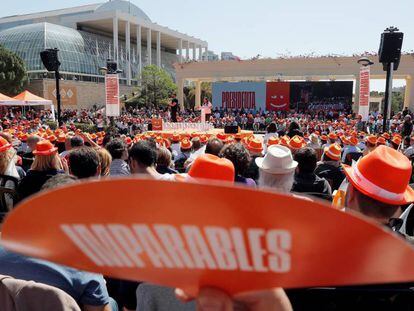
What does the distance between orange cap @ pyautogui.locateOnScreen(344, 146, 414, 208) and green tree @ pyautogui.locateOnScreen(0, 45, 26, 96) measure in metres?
48.7

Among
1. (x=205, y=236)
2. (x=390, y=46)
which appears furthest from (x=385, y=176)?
(x=390, y=46)

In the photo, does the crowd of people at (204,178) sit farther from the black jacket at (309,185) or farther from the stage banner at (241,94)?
the stage banner at (241,94)

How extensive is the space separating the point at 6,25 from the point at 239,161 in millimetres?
95247

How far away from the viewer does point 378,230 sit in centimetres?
Answer: 54

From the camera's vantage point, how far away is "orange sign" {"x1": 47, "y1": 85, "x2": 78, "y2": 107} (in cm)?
5288

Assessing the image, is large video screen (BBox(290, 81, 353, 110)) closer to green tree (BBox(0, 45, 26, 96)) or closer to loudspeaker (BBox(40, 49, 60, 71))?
loudspeaker (BBox(40, 49, 60, 71))

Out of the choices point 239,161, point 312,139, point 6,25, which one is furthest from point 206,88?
point 239,161

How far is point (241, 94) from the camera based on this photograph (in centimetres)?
3700

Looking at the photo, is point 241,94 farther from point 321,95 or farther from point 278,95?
point 321,95

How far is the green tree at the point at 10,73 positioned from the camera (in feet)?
144

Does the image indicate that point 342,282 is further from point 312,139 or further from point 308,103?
point 308,103

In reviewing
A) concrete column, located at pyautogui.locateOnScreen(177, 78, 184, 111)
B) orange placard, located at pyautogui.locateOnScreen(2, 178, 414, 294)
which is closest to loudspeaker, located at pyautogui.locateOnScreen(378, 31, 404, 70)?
orange placard, located at pyautogui.locateOnScreen(2, 178, 414, 294)

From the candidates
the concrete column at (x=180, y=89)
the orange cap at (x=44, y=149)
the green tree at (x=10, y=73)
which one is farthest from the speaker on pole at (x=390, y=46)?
the green tree at (x=10, y=73)

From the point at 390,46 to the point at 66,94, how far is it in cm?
5068
